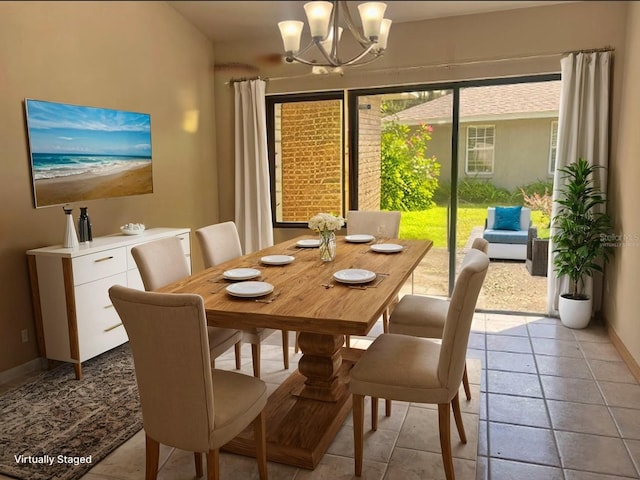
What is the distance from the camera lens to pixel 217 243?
332 cm

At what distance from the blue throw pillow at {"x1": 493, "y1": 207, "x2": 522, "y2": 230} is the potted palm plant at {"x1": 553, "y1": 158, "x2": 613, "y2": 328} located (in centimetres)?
56

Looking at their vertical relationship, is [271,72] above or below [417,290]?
above

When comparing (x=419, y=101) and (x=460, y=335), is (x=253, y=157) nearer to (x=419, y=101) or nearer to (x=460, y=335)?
(x=419, y=101)

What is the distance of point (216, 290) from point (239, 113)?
122 inches

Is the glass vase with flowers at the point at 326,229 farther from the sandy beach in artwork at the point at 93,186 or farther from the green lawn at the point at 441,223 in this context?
the green lawn at the point at 441,223

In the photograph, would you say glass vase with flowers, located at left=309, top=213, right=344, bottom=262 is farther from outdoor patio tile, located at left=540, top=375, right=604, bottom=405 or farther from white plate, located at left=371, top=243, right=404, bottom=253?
outdoor patio tile, located at left=540, top=375, right=604, bottom=405

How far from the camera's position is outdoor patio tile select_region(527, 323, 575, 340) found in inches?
153

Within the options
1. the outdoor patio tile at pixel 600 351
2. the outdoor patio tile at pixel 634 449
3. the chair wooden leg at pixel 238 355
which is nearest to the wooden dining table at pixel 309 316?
the chair wooden leg at pixel 238 355

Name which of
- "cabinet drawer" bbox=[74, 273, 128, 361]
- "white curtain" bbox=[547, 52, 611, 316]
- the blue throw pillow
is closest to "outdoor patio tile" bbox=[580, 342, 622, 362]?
"white curtain" bbox=[547, 52, 611, 316]

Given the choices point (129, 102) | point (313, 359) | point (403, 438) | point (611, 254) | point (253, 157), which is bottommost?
point (403, 438)

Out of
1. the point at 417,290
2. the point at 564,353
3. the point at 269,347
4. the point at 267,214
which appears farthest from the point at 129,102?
the point at 564,353

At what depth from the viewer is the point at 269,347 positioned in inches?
148

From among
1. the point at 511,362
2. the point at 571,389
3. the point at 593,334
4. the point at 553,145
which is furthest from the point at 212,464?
the point at 553,145

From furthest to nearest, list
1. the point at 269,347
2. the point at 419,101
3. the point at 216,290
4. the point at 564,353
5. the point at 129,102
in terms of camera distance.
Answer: the point at 419,101 → the point at 129,102 → the point at 269,347 → the point at 564,353 → the point at 216,290
